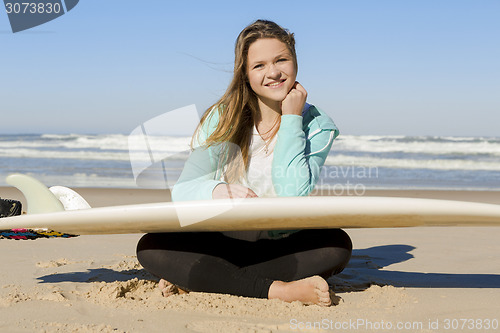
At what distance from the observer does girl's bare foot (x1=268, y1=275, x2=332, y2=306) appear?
2098 mm

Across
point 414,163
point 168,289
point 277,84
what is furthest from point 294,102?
point 414,163

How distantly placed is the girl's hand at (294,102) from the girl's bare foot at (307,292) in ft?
2.45

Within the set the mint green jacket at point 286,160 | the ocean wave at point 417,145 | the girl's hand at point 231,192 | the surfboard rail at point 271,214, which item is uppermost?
the mint green jacket at point 286,160

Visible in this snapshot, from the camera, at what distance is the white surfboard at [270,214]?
1.93 m

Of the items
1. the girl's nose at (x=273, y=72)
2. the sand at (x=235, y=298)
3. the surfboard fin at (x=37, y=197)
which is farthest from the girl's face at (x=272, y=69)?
the surfboard fin at (x=37, y=197)

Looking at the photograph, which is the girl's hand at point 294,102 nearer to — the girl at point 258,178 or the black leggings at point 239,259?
the girl at point 258,178

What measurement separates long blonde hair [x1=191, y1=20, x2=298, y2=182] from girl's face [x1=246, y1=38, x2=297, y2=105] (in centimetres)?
3

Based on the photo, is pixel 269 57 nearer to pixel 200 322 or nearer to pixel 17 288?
pixel 200 322

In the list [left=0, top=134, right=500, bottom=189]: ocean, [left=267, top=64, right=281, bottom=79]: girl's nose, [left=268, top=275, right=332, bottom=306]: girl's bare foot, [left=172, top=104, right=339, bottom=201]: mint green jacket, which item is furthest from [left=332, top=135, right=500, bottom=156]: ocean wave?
[left=268, top=275, right=332, bottom=306]: girl's bare foot

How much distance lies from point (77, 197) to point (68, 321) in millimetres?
732

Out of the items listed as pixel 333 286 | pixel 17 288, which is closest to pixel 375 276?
pixel 333 286

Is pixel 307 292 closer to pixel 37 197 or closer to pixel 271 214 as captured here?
pixel 271 214

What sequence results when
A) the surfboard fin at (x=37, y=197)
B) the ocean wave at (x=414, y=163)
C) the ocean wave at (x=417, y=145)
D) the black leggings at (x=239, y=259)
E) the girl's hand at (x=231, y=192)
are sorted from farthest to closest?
the ocean wave at (x=417, y=145) < the ocean wave at (x=414, y=163) < the surfboard fin at (x=37, y=197) < the black leggings at (x=239, y=259) < the girl's hand at (x=231, y=192)

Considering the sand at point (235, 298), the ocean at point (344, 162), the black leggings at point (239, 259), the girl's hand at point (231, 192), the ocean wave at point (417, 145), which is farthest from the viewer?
the ocean wave at point (417, 145)
